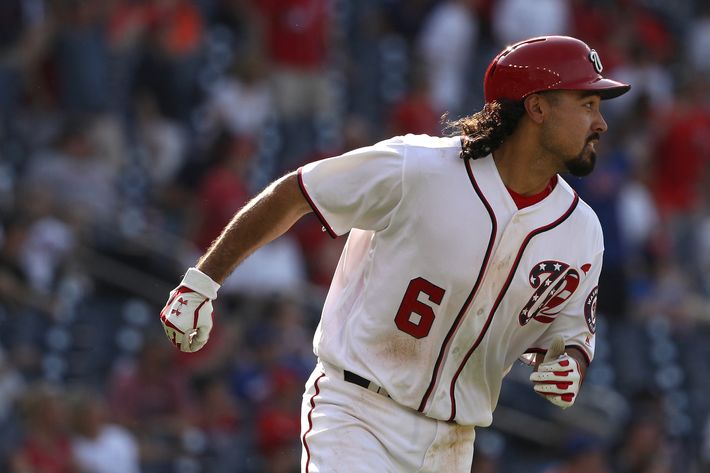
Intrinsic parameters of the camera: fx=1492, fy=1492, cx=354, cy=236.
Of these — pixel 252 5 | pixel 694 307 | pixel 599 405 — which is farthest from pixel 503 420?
pixel 252 5

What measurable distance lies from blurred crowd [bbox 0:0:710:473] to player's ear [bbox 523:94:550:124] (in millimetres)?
3828

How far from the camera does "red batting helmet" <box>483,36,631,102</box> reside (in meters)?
4.41

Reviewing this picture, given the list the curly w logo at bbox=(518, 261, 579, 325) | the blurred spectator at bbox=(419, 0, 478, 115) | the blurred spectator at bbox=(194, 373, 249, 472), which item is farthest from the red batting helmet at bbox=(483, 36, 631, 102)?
the blurred spectator at bbox=(419, 0, 478, 115)

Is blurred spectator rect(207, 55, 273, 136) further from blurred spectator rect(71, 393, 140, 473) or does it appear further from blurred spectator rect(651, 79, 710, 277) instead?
blurred spectator rect(71, 393, 140, 473)

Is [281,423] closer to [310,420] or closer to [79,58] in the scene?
[79,58]

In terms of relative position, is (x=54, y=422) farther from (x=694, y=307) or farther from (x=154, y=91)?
(x=694, y=307)

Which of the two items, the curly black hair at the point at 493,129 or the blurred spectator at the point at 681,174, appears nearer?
the curly black hair at the point at 493,129

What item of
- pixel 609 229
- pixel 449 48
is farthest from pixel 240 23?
pixel 609 229

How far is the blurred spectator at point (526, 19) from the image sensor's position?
12008 millimetres

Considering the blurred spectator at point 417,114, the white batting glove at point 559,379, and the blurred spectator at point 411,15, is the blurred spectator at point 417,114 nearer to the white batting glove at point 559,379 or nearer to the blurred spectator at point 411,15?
the blurred spectator at point 411,15

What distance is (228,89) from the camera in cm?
1087

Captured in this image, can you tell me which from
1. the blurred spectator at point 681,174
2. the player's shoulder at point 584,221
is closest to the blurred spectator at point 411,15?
the blurred spectator at point 681,174

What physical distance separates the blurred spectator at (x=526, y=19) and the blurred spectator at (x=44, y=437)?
570 cm

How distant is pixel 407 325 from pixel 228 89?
664cm
